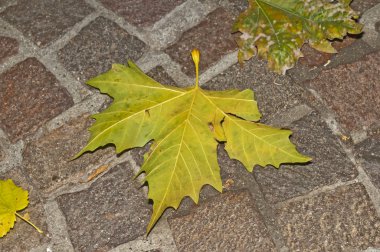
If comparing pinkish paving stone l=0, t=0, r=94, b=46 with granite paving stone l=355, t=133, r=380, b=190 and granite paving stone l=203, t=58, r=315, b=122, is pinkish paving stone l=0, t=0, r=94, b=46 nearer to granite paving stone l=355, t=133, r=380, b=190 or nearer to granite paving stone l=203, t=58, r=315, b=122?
granite paving stone l=203, t=58, r=315, b=122

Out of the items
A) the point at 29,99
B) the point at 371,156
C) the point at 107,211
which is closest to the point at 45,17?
the point at 29,99

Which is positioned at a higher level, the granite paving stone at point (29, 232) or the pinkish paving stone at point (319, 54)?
the pinkish paving stone at point (319, 54)

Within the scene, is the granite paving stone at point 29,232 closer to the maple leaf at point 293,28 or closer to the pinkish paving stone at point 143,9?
the pinkish paving stone at point 143,9

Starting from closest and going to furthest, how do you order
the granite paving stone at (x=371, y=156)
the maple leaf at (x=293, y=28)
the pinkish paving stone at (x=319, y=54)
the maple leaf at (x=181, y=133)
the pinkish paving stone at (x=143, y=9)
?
the maple leaf at (x=181, y=133)
the granite paving stone at (x=371, y=156)
the maple leaf at (x=293, y=28)
the pinkish paving stone at (x=319, y=54)
the pinkish paving stone at (x=143, y=9)

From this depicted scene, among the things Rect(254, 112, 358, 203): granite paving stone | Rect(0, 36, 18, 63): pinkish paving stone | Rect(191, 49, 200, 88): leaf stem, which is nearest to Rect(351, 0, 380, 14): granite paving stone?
Rect(254, 112, 358, 203): granite paving stone

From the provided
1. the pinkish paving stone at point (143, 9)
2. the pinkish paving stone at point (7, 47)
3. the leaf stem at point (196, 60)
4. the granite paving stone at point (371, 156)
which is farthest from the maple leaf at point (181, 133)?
the pinkish paving stone at point (7, 47)

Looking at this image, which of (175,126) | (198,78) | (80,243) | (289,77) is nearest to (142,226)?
(80,243)

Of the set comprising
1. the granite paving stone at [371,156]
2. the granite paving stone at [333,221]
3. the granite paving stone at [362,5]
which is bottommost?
the granite paving stone at [333,221]

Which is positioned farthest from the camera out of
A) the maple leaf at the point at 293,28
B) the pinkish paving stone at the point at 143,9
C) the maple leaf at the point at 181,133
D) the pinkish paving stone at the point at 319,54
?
the pinkish paving stone at the point at 143,9
